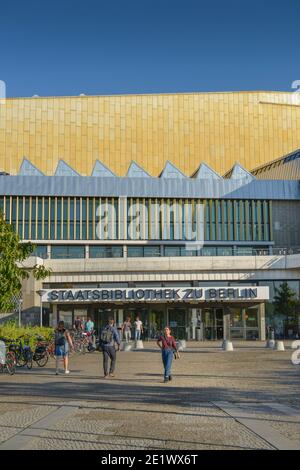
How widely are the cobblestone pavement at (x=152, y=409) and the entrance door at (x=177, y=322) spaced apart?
2333 centimetres

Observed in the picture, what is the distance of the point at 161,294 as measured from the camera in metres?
43.2

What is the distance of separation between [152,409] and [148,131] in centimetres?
6661

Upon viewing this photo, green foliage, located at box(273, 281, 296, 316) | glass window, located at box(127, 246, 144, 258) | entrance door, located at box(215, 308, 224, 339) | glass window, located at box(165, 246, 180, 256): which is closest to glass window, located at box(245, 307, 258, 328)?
entrance door, located at box(215, 308, 224, 339)

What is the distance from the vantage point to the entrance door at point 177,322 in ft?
147

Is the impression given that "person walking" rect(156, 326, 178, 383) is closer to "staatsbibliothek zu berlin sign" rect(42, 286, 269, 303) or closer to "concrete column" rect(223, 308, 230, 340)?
"staatsbibliothek zu berlin sign" rect(42, 286, 269, 303)

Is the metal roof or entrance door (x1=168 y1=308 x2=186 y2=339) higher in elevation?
the metal roof

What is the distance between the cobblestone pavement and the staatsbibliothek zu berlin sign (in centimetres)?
2140

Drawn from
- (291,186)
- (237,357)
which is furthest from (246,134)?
(237,357)

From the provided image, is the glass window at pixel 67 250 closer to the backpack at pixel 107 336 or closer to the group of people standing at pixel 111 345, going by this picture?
the group of people standing at pixel 111 345

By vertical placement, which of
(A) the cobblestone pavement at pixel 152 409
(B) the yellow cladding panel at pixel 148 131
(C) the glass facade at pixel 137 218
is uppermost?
(B) the yellow cladding panel at pixel 148 131

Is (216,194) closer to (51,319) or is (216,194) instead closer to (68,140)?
(68,140)

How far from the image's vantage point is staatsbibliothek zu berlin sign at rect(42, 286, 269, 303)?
42906 mm

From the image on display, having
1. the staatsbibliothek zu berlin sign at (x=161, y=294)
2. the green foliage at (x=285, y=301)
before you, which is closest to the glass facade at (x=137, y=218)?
the green foliage at (x=285, y=301)

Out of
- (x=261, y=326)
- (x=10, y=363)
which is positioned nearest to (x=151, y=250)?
(x=261, y=326)
